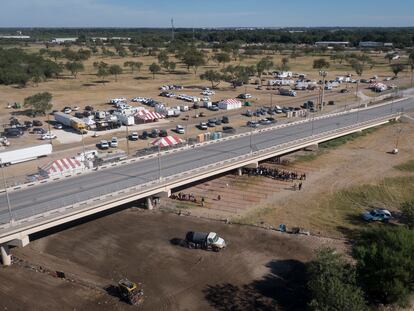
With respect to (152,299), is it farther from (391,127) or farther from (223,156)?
(391,127)

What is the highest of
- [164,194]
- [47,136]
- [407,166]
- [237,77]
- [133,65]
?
[133,65]

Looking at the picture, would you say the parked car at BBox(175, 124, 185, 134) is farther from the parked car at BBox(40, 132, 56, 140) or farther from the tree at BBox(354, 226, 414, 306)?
the tree at BBox(354, 226, 414, 306)

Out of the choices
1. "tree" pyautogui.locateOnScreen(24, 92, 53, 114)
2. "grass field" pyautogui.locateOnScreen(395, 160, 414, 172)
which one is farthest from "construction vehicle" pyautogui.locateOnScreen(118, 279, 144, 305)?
"tree" pyautogui.locateOnScreen(24, 92, 53, 114)

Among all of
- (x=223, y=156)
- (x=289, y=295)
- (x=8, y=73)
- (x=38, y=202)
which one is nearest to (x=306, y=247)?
(x=289, y=295)

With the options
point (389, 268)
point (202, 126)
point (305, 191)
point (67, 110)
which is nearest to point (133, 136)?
point (202, 126)

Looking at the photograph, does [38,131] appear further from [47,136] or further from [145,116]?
[145,116]

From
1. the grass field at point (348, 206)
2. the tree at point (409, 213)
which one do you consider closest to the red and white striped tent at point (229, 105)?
the grass field at point (348, 206)
